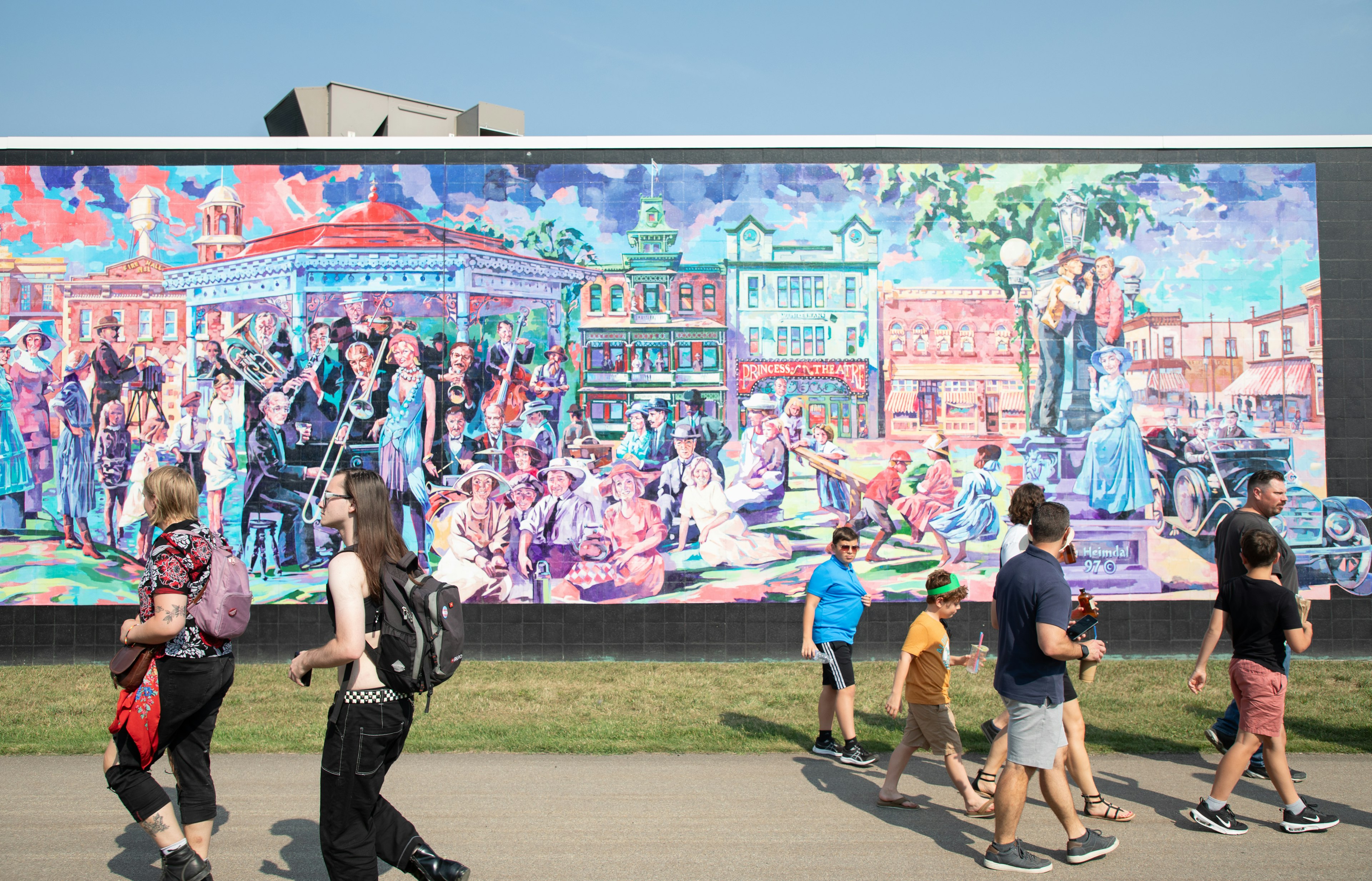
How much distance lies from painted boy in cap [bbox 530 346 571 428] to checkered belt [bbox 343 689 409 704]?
739 cm

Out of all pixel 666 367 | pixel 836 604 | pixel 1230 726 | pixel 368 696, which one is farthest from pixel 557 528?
pixel 368 696

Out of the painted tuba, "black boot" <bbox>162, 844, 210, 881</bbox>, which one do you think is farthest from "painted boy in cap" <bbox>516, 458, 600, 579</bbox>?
"black boot" <bbox>162, 844, 210, 881</bbox>

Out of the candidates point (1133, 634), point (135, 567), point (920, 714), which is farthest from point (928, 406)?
point (135, 567)

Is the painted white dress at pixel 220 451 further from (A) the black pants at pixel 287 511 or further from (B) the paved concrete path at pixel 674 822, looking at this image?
(B) the paved concrete path at pixel 674 822

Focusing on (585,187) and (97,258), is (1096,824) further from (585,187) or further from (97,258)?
(97,258)

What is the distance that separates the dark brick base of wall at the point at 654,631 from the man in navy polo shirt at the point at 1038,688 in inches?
243

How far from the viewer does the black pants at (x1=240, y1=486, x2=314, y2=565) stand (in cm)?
1116

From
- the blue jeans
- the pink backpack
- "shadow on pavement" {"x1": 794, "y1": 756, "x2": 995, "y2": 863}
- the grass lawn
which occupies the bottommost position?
the grass lawn

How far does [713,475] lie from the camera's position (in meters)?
11.2

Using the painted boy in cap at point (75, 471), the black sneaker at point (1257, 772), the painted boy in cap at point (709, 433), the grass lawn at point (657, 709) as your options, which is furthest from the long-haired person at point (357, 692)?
the painted boy in cap at point (75, 471)

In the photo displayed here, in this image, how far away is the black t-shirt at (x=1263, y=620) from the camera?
5418 millimetres

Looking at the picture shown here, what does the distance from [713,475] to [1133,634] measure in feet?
17.0

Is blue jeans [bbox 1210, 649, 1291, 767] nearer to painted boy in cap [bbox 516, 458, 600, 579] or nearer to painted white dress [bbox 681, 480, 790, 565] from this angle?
painted white dress [bbox 681, 480, 790, 565]

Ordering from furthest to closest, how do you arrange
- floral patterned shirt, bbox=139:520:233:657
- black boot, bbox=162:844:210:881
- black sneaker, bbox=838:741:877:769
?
black sneaker, bbox=838:741:877:769, black boot, bbox=162:844:210:881, floral patterned shirt, bbox=139:520:233:657
